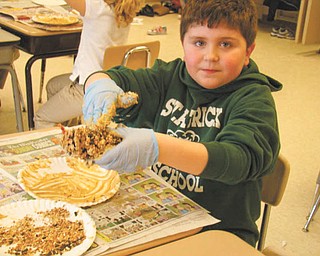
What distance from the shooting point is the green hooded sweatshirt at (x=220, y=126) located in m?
1.06

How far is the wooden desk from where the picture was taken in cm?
93

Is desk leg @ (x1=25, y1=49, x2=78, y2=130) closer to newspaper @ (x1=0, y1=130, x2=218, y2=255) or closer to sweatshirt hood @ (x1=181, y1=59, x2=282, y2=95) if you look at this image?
newspaper @ (x1=0, y1=130, x2=218, y2=255)

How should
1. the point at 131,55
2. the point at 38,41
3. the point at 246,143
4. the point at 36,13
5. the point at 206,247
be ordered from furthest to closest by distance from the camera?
the point at 36,13, the point at 38,41, the point at 131,55, the point at 246,143, the point at 206,247

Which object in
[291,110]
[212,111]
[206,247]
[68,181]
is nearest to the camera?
[206,247]

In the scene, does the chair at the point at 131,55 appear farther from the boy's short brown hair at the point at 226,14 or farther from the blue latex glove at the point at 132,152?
the blue latex glove at the point at 132,152

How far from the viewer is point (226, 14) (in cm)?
116

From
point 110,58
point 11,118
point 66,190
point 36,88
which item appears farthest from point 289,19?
point 66,190

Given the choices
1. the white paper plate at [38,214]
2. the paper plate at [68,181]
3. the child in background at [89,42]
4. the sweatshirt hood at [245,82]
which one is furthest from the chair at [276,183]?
the child in background at [89,42]

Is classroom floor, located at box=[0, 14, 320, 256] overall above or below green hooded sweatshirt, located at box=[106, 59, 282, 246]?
below

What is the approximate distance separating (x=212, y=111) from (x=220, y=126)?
0.17ft

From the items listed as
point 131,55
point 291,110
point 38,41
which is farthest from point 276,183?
point 291,110

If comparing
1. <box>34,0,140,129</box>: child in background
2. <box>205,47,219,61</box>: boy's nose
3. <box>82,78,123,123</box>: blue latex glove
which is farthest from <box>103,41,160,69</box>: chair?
<box>205,47,219,61</box>: boy's nose

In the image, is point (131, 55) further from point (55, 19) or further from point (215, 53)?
point (215, 53)

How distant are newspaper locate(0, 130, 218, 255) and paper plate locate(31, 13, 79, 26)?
49.0 inches
